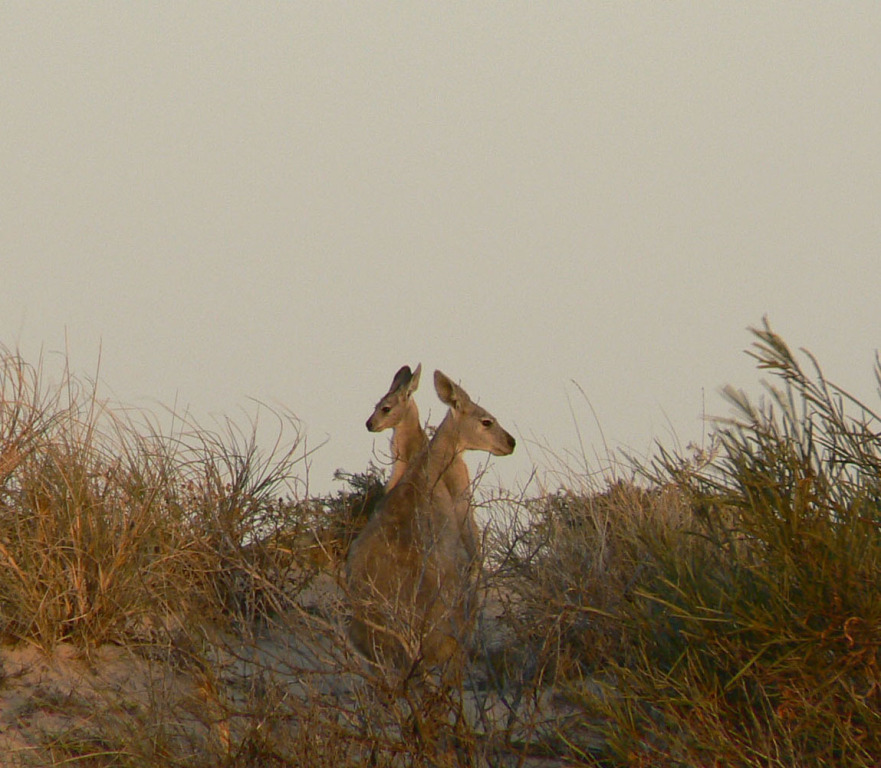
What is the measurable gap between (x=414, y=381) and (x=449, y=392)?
1.05 ft

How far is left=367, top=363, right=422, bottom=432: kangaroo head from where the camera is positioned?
11.6m

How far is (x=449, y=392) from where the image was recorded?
11.2 meters

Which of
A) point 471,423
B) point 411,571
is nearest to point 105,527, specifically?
point 411,571

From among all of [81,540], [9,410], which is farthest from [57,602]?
[9,410]

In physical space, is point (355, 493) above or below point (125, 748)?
above

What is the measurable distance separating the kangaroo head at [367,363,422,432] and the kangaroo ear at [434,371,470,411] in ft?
1.15

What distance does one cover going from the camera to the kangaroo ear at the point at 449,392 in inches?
437

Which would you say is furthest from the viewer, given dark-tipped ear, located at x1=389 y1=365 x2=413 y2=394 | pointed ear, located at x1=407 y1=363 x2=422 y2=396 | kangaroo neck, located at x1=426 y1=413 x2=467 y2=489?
dark-tipped ear, located at x1=389 y1=365 x2=413 y2=394

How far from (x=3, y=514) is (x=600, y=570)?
3336mm

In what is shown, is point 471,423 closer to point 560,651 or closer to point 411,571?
point 411,571

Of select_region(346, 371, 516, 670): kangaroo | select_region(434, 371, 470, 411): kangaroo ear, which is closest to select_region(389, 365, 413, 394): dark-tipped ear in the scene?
select_region(434, 371, 470, 411): kangaroo ear

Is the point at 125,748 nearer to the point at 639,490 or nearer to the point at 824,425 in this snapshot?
the point at 824,425

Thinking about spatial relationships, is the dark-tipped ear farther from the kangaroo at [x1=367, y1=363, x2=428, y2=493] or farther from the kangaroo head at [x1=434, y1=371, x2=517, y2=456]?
the kangaroo head at [x1=434, y1=371, x2=517, y2=456]

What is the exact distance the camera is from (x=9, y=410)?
7.86 meters
